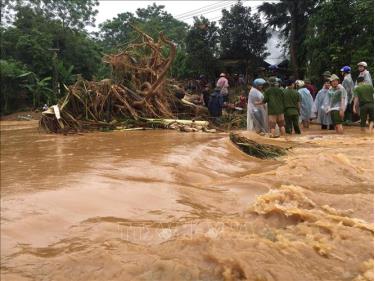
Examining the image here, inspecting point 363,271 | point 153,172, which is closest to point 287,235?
point 363,271

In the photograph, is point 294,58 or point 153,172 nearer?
point 153,172

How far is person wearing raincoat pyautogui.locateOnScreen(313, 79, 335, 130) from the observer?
34.9ft

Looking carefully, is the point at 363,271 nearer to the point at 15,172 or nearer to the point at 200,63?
the point at 15,172

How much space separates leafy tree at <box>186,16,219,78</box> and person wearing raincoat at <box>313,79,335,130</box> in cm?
1089

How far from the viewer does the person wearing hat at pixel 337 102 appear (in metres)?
9.65

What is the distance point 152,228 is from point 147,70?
26.6 ft

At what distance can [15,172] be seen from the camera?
4680 mm

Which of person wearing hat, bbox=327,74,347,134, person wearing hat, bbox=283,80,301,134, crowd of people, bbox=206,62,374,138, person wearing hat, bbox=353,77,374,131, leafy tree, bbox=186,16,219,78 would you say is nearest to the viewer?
person wearing hat, bbox=353,77,374,131

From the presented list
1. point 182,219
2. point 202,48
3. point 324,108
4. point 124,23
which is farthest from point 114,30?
point 182,219

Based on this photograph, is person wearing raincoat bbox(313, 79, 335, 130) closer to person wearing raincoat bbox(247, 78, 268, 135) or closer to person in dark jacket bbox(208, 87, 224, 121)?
person wearing raincoat bbox(247, 78, 268, 135)

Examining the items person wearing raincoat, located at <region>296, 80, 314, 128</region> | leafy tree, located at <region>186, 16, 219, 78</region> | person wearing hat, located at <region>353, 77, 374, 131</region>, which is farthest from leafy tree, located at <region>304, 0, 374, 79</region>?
leafy tree, located at <region>186, 16, 219, 78</region>

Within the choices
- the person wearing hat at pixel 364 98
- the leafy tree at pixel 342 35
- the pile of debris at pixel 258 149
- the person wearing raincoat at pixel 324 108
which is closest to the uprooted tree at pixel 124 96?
the person wearing raincoat at pixel 324 108

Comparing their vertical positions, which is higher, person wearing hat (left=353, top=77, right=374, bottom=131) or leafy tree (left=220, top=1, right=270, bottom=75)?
leafy tree (left=220, top=1, right=270, bottom=75)

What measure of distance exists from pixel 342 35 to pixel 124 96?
7.84 m
